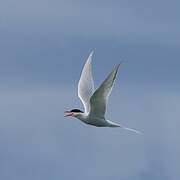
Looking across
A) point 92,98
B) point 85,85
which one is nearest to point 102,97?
point 92,98

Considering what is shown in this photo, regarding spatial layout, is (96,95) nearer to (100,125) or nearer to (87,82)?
(100,125)

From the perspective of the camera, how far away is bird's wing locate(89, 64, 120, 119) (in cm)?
4830

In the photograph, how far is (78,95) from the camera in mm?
58969

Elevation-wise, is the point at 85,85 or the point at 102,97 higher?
the point at 85,85

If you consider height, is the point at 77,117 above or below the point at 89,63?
Result: below

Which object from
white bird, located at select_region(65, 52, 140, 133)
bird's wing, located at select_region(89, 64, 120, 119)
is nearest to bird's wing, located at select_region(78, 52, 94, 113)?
white bird, located at select_region(65, 52, 140, 133)

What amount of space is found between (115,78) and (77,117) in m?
8.04

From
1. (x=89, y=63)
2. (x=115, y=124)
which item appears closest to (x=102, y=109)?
(x=115, y=124)

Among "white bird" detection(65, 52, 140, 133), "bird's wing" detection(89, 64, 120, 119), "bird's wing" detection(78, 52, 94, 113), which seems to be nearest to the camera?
"bird's wing" detection(89, 64, 120, 119)

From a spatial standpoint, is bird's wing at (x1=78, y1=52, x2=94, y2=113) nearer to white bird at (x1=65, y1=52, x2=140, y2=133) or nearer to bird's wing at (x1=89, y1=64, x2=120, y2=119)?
white bird at (x1=65, y1=52, x2=140, y2=133)

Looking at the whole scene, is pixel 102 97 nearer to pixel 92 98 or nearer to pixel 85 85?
pixel 92 98

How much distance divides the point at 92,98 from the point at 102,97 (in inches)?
34.7

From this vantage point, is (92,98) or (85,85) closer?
(92,98)

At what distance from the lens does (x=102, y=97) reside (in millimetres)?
50906
